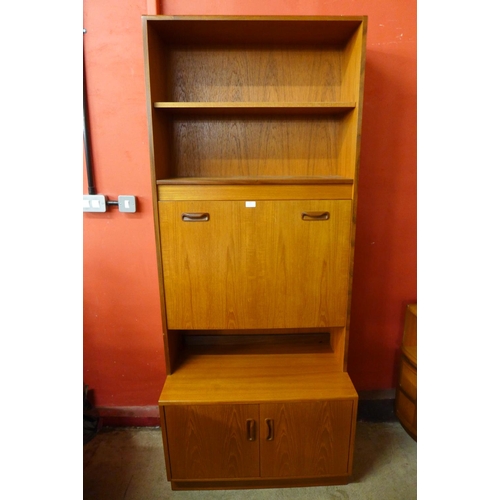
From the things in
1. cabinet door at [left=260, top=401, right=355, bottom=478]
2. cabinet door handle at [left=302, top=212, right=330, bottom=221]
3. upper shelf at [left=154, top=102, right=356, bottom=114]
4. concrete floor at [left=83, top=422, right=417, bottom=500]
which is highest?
upper shelf at [left=154, top=102, right=356, bottom=114]

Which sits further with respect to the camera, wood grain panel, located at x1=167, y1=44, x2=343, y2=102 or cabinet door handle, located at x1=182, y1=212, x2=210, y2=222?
wood grain panel, located at x1=167, y1=44, x2=343, y2=102

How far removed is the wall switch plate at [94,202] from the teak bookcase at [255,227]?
1.41ft

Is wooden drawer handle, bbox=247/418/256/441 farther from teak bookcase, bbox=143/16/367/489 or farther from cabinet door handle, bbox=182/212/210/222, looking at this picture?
cabinet door handle, bbox=182/212/210/222

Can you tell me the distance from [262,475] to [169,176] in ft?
5.01

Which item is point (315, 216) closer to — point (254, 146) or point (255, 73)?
point (254, 146)

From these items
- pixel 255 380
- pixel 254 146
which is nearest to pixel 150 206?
pixel 254 146

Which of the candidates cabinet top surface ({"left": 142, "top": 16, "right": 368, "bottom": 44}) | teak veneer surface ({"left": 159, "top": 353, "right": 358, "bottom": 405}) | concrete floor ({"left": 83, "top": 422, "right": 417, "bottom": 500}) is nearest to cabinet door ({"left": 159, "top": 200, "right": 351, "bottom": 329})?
teak veneer surface ({"left": 159, "top": 353, "right": 358, "bottom": 405})

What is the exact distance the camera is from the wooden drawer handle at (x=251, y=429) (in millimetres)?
1461

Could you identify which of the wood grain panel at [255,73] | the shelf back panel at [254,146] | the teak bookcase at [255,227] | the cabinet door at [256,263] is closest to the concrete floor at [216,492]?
the teak bookcase at [255,227]

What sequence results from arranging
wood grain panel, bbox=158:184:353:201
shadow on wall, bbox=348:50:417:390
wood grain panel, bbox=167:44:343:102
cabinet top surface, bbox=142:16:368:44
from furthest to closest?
shadow on wall, bbox=348:50:417:390
wood grain panel, bbox=167:44:343:102
wood grain panel, bbox=158:184:353:201
cabinet top surface, bbox=142:16:368:44

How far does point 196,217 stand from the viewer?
4.63 ft

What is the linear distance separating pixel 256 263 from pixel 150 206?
2.33ft

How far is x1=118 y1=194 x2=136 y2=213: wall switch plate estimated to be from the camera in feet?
5.62

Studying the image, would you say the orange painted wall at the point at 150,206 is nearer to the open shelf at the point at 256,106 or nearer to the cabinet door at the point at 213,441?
the open shelf at the point at 256,106
